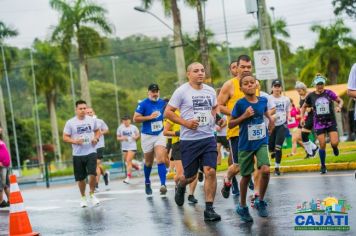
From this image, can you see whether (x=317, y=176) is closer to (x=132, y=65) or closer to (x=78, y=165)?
(x=78, y=165)

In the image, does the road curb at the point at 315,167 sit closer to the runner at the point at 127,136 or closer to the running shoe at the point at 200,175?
the running shoe at the point at 200,175

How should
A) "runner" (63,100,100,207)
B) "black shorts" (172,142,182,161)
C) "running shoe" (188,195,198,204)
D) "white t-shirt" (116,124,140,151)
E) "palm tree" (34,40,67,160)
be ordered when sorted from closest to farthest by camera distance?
"running shoe" (188,195,198,204), "black shorts" (172,142,182,161), "runner" (63,100,100,207), "white t-shirt" (116,124,140,151), "palm tree" (34,40,67,160)

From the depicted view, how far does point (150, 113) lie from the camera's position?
12.7m

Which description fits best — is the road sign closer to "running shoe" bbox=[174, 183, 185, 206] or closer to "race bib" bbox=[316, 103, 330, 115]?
"race bib" bbox=[316, 103, 330, 115]

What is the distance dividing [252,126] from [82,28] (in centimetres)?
3930

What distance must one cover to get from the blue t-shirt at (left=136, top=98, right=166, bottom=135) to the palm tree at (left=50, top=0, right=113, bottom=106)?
3255cm

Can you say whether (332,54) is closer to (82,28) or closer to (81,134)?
(82,28)

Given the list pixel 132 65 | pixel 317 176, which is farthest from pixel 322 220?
pixel 132 65

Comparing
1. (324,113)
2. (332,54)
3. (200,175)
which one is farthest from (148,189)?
(332,54)

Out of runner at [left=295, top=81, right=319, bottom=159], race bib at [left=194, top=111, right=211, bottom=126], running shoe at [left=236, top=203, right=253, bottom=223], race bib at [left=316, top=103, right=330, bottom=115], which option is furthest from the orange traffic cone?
runner at [left=295, top=81, right=319, bottom=159]

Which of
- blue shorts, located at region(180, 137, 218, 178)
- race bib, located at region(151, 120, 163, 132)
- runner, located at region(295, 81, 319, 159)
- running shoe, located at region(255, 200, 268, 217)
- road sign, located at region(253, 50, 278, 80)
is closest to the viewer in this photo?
running shoe, located at region(255, 200, 268, 217)

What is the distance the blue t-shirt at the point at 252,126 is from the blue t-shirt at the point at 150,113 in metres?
4.66

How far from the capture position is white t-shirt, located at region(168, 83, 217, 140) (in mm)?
8672

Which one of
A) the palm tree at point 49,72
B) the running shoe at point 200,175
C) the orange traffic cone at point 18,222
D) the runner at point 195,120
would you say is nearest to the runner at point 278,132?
the running shoe at point 200,175
